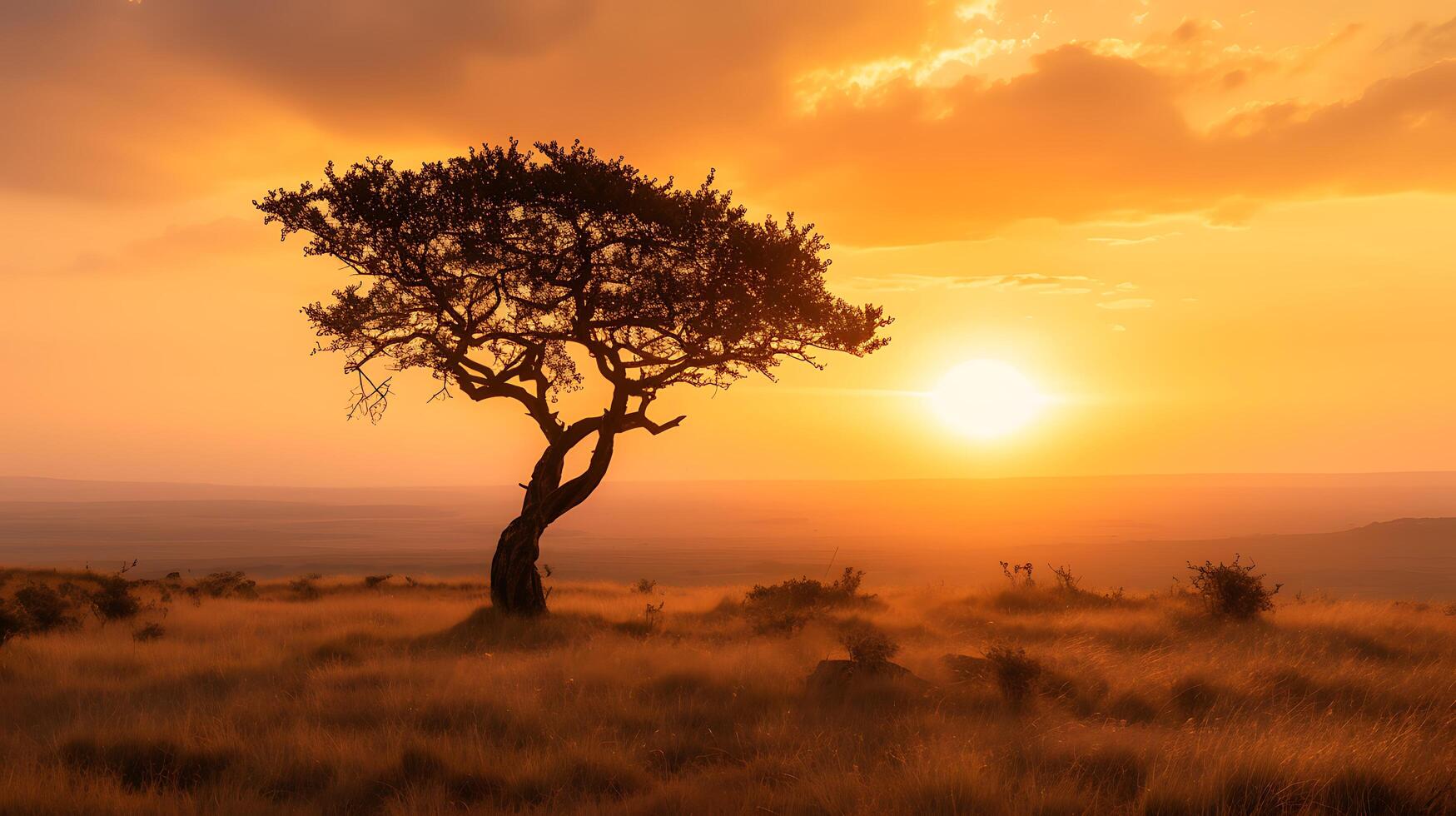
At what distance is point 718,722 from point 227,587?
23.3 meters

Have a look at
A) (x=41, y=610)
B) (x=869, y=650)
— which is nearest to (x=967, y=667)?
(x=869, y=650)

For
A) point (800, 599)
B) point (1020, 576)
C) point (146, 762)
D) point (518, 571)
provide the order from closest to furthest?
point (146, 762)
point (518, 571)
point (800, 599)
point (1020, 576)

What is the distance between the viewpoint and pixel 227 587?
26.2m

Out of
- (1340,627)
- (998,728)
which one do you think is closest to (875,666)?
(998,728)

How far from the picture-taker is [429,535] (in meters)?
179

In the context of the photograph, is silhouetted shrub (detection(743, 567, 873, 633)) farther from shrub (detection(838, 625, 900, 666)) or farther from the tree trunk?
shrub (detection(838, 625, 900, 666))

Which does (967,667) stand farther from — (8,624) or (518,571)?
(8,624)

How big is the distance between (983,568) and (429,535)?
131604 millimetres

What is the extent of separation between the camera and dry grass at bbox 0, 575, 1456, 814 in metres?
6.74

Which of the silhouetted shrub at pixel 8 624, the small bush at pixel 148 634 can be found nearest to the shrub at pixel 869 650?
the small bush at pixel 148 634

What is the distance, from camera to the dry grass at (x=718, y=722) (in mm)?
6738

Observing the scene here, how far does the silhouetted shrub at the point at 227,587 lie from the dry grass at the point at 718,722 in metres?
8.96

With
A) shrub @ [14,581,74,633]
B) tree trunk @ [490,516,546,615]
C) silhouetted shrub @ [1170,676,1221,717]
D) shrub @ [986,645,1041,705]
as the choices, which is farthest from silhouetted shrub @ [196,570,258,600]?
silhouetted shrub @ [1170,676,1221,717]

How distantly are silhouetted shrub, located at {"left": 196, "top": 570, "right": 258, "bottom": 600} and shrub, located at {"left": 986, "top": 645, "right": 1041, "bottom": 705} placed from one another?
2278 centimetres
